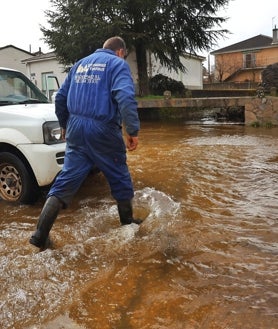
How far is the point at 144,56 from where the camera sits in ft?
64.7

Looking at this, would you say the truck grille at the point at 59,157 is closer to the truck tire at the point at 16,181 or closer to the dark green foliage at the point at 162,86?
the truck tire at the point at 16,181

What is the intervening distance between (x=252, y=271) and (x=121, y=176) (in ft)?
4.56

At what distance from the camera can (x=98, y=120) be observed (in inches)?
130

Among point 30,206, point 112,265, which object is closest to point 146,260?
point 112,265

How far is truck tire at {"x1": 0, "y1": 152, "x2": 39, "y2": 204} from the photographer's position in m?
4.53

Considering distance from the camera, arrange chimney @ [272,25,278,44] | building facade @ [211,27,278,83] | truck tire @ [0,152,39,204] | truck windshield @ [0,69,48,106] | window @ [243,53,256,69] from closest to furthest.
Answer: truck tire @ [0,152,39,204] → truck windshield @ [0,69,48,106] → chimney @ [272,25,278,44] → building facade @ [211,27,278,83] → window @ [243,53,256,69]

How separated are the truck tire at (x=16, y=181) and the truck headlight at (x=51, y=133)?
1.46 ft

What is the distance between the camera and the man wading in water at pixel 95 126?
326 centimetres

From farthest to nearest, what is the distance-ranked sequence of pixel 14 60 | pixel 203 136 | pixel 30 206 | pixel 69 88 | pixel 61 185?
pixel 14 60
pixel 203 136
pixel 30 206
pixel 69 88
pixel 61 185

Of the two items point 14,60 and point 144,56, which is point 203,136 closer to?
point 144,56

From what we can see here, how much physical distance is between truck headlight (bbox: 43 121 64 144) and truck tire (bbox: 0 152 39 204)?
45 cm

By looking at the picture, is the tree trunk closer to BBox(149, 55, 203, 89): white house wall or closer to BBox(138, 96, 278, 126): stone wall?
BBox(138, 96, 278, 126): stone wall

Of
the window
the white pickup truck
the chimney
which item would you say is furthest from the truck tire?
the window

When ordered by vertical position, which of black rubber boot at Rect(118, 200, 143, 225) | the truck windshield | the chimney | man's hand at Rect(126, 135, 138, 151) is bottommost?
black rubber boot at Rect(118, 200, 143, 225)
